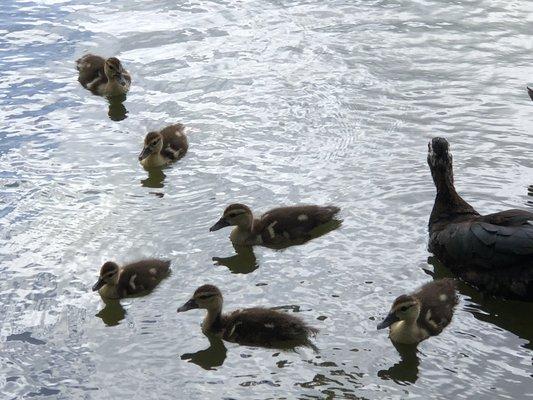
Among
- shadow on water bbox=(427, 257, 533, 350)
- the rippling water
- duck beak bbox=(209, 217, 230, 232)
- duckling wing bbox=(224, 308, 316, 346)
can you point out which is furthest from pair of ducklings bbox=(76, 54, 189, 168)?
shadow on water bbox=(427, 257, 533, 350)

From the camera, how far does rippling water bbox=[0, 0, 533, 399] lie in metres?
5.99

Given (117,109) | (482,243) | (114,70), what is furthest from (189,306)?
(114,70)

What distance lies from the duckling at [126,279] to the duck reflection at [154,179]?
1408 millimetres

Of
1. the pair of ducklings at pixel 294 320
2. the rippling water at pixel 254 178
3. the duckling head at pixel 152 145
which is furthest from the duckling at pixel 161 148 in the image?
the pair of ducklings at pixel 294 320

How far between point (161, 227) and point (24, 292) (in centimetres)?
110

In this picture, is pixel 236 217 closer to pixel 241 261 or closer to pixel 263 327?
pixel 241 261

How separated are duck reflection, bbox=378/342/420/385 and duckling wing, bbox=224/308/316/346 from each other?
49 cm

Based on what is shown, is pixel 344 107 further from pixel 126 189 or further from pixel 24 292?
pixel 24 292

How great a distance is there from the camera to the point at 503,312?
21.3 ft

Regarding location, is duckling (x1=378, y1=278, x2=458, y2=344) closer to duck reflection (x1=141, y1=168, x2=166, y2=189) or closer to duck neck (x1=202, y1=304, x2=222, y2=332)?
duck neck (x1=202, y1=304, x2=222, y2=332)

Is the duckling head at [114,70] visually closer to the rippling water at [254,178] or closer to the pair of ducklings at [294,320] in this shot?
the rippling water at [254,178]

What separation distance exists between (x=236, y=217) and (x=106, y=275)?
3.32ft

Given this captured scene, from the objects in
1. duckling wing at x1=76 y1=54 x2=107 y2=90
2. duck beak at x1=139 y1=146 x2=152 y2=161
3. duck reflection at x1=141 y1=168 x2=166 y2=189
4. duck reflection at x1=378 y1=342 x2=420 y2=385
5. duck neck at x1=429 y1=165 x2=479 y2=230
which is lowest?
duck reflection at x1=378 y1=342 x2=420 y2=385

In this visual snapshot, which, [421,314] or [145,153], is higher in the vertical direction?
[145,153]
